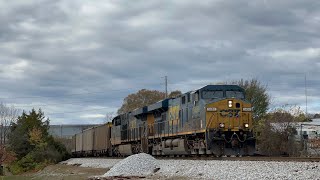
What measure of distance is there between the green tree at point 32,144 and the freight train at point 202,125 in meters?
28.1

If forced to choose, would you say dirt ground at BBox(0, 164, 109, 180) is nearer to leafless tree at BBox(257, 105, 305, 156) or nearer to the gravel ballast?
the gravel ballast

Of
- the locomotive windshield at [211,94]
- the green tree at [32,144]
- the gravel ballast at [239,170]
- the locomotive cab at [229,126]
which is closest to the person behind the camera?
the gravel ballast at [239,170]

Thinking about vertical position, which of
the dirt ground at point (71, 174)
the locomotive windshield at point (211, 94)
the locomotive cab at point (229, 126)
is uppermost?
the locomotive windshield at point (211, 94)

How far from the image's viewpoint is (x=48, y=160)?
59156 mm

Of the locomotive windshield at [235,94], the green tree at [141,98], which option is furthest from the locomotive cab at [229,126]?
the green tree at [141,98]

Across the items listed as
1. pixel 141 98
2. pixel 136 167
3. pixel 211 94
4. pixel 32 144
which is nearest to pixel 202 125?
pixel 211 94

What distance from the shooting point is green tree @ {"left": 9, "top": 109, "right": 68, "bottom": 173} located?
2284 inches

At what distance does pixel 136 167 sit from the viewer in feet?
78.2

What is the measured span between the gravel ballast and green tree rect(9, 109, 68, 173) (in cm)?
3895

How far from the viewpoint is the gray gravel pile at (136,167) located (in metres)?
23.2

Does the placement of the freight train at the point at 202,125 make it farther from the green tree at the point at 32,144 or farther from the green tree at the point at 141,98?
the green tree at the point at 141,98

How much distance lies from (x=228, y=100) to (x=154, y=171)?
5096 millimetres

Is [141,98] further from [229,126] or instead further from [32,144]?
Answer: [229,126]

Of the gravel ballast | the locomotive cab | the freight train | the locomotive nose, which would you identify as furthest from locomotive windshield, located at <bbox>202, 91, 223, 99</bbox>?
the gravel ballast
